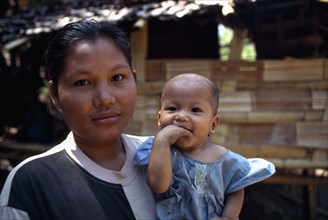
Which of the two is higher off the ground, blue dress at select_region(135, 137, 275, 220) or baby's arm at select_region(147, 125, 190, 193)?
baby's arm at select_region(147, 125, 190, 193)

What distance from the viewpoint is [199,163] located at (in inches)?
72.7

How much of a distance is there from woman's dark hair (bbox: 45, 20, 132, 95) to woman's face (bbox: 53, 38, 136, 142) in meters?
0.03

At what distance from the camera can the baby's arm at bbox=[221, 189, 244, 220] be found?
1.81 m

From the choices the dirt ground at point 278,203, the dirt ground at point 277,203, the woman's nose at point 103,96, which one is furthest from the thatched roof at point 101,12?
the dirt ground at point 278,203

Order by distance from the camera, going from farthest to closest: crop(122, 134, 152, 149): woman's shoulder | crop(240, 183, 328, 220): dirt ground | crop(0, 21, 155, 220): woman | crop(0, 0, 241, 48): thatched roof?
1. crop(240, 183, 328, 220): dirt ground
2. crop(0, 0, 241, 48): thatched roof
3. crop(122, 134, 152, 149): woman's shoulder
4. crop(0, 21, 155, 220): woman

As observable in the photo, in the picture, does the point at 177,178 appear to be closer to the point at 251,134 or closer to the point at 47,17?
the point at 251,134

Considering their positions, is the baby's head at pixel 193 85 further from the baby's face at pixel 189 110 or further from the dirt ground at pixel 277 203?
the dirt ground at pixel 277 203

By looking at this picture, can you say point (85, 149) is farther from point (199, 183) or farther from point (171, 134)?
point (199, 183)

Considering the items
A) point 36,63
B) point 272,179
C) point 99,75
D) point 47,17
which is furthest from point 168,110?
point 36,63

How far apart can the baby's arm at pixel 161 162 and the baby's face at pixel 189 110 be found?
3.4 inches

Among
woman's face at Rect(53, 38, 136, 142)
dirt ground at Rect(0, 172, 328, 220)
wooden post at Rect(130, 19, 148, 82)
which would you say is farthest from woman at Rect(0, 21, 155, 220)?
dirt ground at Rect(0, 172, 328, 220)

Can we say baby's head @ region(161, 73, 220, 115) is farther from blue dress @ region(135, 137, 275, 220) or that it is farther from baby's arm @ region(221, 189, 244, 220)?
baby's arm @ region(221, 189, 244, 220)

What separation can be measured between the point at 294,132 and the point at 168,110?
132 inches

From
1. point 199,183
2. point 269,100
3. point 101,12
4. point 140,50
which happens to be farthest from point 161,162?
point 101,12
